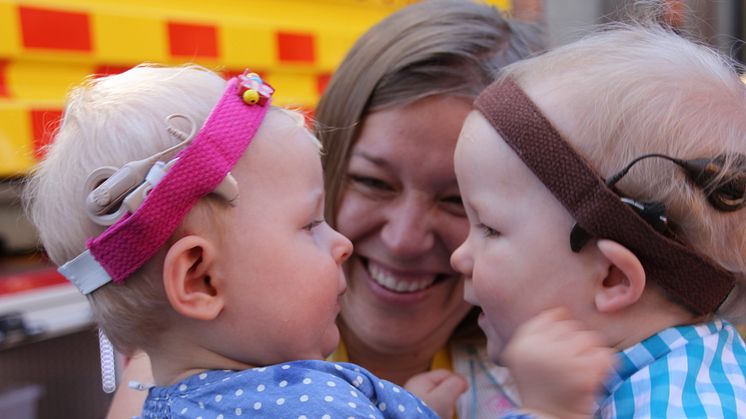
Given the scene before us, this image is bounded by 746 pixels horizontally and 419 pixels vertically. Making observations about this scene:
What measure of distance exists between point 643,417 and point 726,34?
2.36m

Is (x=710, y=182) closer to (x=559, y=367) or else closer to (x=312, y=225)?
(x=559, y=367)

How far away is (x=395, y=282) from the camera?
2.08 m

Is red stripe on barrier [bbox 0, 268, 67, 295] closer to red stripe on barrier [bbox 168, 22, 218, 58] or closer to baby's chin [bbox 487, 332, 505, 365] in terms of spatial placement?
red stripe on barrier [bbox 168, 22, 218, 58]

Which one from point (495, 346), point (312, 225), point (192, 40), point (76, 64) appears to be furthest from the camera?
point (192, 40)

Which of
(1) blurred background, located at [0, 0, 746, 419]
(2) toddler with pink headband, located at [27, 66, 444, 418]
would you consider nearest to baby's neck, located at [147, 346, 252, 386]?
(2) toddler with pink headband, located at [27, 66, 444, 418]

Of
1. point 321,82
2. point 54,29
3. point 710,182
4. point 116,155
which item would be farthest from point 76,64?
point 710,182

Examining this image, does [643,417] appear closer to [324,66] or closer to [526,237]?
[526,237]

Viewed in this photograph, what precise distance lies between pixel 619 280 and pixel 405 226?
2.24ft

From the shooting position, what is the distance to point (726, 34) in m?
3.19

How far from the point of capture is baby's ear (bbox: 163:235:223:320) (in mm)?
1356

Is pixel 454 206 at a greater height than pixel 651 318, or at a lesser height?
lesser

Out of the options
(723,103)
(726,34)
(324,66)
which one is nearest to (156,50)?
(324,66)

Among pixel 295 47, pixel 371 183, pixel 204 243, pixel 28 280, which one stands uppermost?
pixel 204 243

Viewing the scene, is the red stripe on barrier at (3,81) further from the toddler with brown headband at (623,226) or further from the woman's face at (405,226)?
the toddler with brown headband at (623,226)
